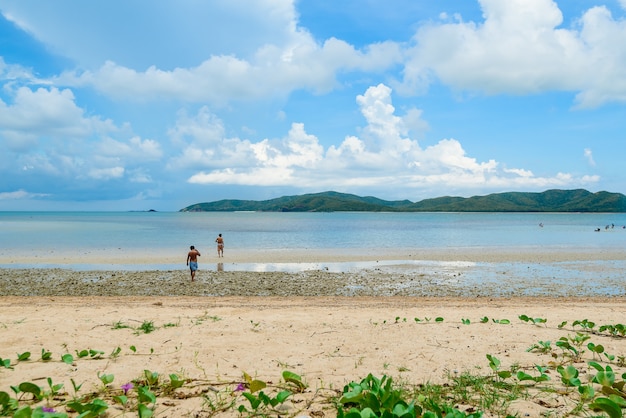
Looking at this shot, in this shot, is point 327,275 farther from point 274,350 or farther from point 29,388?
point 29,388

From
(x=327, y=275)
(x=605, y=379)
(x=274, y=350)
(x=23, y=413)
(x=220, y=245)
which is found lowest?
(x=327, y=275)

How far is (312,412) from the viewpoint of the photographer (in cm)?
419

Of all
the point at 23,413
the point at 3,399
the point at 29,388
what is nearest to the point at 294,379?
the point at 23,413

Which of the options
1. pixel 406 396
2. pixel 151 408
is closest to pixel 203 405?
pixel 151 408

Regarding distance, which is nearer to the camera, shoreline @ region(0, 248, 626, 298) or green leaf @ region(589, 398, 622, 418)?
green leaf @ region(589, 398, 622, 418)

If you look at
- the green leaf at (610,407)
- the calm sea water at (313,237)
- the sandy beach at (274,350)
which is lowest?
the calm sea water at (313,237)

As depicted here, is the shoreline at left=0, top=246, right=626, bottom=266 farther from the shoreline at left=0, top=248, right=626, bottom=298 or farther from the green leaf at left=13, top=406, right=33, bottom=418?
the green leaf at left=13, top=406, right=33, bottom=418

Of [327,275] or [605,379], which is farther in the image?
[327,275]

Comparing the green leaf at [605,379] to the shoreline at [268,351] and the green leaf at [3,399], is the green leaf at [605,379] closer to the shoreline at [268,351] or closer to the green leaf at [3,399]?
the shoreline at [268,351]

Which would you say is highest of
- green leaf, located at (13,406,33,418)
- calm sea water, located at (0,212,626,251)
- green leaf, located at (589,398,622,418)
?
green leaf, located at (13,406,33,418)

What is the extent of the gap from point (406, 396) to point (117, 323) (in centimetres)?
607

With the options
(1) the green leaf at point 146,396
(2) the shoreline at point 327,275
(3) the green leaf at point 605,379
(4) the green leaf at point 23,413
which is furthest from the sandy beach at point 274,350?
(2) the shoreline at point 327,275

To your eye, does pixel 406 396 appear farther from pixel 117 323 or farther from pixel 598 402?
pixel 117 323

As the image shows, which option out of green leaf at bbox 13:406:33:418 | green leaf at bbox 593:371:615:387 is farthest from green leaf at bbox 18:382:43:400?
green leaf at bbox 593:371:615:387
